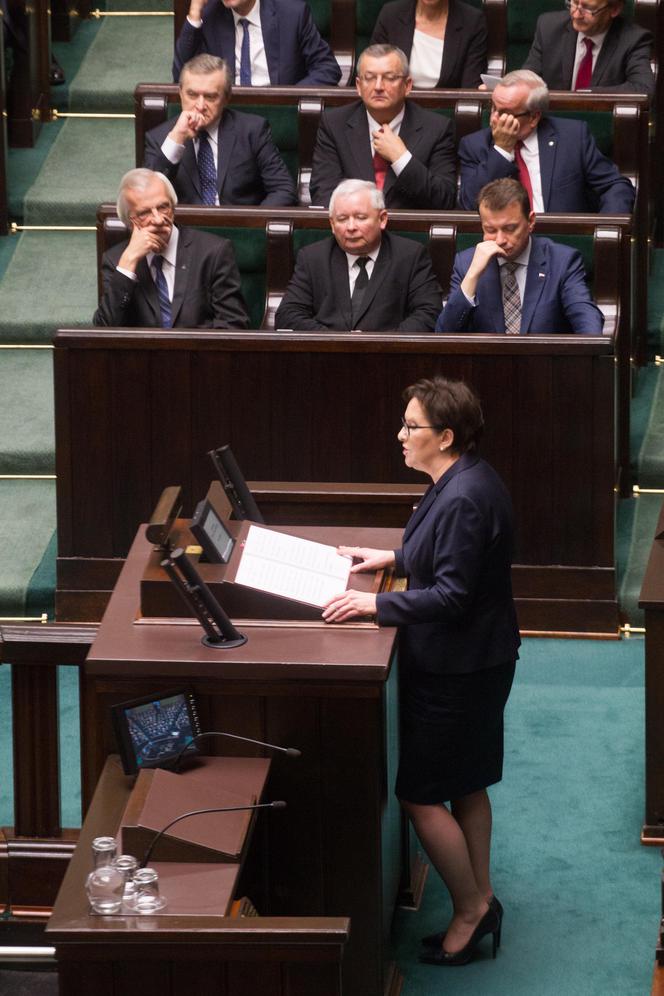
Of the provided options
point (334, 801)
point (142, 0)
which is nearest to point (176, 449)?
point (334, 801)

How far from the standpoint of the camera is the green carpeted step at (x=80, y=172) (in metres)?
7.21

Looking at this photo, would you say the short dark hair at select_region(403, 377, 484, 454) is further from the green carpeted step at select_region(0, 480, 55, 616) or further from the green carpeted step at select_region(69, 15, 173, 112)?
the green carpeted step at select_region(69, 15, 173, 112)

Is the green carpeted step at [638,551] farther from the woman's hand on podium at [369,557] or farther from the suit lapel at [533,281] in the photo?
the woman's hand on podium at [369,557]

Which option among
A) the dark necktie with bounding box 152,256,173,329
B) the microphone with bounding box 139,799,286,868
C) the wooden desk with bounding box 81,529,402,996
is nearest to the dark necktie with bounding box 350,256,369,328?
the dark necktie with bounding box 152,256,173,329

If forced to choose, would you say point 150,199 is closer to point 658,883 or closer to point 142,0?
point 658,883

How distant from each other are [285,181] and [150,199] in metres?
0.81

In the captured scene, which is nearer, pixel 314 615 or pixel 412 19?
pixel 314 615

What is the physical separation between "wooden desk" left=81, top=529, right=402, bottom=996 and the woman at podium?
152mm

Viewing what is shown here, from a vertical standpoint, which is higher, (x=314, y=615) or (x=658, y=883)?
(x=314, y=615)

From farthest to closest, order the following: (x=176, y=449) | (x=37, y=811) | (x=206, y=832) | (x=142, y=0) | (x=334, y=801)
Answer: (x=142, y=0) < (x=176, y=449) < (x=37, y=811) < (x=334, y=801) < (x=206, y=832)

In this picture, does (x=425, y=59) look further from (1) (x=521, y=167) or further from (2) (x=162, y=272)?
(2) (x=162, y=272)

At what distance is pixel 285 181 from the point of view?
5984 mm

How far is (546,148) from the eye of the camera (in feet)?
19.0

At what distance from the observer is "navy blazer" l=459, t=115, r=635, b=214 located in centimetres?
579
